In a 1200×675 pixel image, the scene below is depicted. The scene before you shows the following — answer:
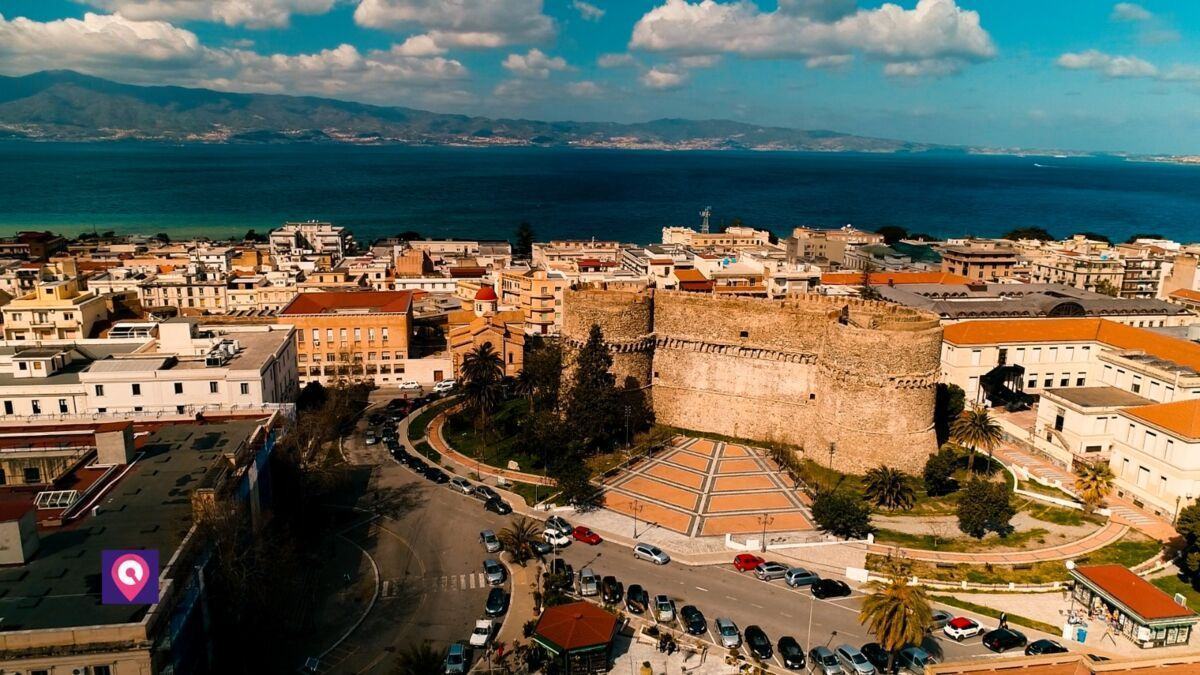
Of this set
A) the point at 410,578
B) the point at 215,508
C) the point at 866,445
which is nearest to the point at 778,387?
the point at 866,445

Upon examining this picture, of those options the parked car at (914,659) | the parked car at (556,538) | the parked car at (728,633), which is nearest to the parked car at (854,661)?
the parked car at (914,659)

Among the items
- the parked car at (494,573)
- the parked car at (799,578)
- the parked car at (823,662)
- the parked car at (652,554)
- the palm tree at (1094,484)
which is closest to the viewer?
the parked car at (823,662)

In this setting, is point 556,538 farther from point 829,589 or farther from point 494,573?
point 829,589

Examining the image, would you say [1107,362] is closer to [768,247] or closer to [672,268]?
[672,268]

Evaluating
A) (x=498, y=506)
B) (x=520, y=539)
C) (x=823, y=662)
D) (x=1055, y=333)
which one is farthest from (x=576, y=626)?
(x=1055, y=333)

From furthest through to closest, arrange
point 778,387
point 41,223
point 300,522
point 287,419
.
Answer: point 41,223, point 778,387, point 287,419, point 300,522

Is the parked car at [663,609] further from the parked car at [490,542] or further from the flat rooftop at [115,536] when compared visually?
the flat rooftop at [115,536]
